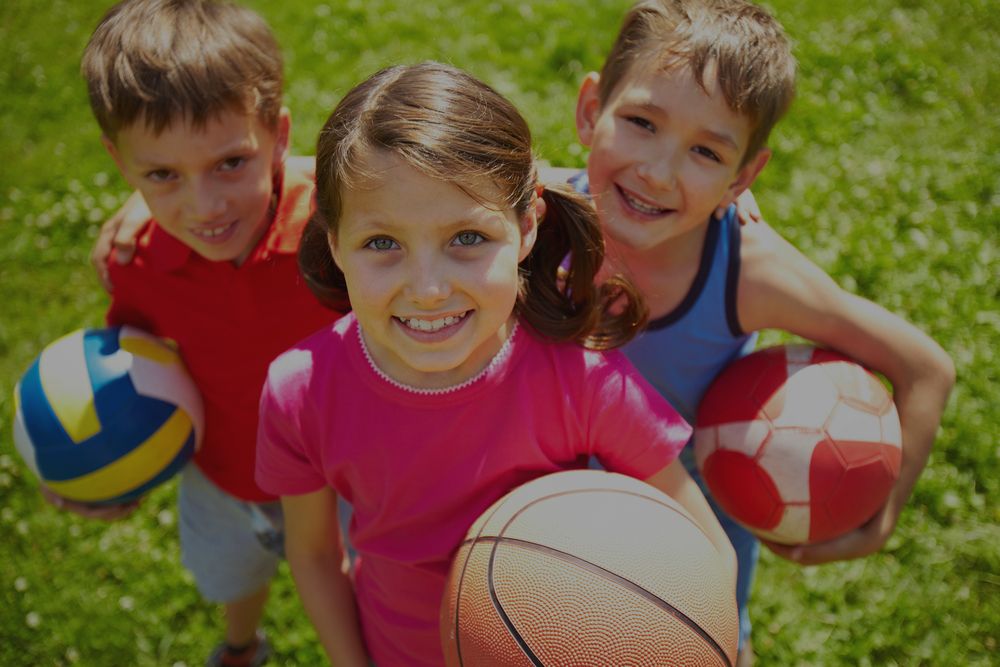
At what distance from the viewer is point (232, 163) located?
9.06 feet

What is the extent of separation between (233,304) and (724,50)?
1.74 m

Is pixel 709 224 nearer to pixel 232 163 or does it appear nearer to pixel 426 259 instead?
pixel 426 259

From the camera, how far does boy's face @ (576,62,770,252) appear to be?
8.14 feet

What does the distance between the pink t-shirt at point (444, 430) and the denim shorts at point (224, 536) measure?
1.01m

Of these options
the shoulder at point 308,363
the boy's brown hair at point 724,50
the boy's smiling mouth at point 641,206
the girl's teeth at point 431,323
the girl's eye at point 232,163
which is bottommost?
the shoulder at point 308,363

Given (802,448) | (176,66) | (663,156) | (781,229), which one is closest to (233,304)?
(176,66)

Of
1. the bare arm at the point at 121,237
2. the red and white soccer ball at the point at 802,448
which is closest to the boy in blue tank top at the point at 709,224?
the red and white soccer ball at the point at 802,448

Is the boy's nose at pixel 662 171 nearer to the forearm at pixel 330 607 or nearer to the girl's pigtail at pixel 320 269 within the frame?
the girl's pigtail at pixel 320 269

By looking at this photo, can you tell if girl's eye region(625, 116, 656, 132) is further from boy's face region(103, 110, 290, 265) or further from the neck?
boy's face region(103, 110, 290, 265)

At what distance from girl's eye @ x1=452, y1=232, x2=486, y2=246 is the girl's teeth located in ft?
0.57

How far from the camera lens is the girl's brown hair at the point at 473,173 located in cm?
183

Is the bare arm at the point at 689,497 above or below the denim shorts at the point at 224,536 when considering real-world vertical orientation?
above

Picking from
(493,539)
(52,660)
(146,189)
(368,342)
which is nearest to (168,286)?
(146,189)

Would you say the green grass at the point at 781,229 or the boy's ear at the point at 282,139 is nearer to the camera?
the boy's ear at the point at 282,139
